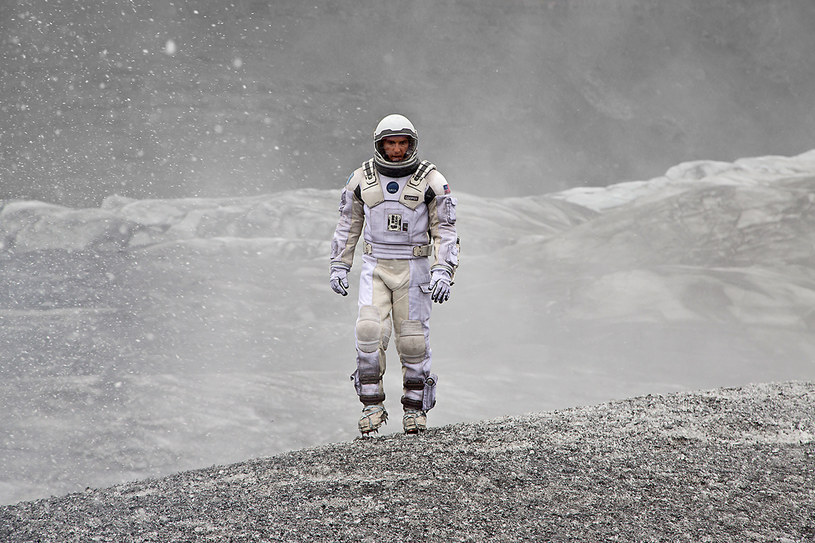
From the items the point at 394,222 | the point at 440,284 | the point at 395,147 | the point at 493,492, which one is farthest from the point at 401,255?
the point at 493,492

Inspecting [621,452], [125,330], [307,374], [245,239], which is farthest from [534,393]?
[621,452]

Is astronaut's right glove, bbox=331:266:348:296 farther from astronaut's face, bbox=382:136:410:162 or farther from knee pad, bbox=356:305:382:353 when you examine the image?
astronaut's face, bbox=382:136:410:162

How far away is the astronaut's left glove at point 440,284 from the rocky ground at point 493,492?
2.61 ft

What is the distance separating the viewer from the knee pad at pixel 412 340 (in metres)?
4.18

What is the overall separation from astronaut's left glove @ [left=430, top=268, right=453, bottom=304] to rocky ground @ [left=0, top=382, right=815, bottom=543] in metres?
0.79

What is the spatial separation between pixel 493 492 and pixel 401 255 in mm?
1519

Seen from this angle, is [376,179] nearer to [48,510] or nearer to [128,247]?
[48,510]

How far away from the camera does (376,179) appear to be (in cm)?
421

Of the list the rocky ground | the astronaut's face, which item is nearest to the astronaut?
the astronaut's face

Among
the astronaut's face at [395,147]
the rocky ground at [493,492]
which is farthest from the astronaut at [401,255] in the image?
the rocky ground at [493,492]

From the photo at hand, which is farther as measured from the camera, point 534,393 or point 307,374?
point 307,374

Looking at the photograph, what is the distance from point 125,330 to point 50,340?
3477 mm

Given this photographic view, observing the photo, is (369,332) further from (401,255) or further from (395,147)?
(395,147)

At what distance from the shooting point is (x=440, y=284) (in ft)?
13.4
